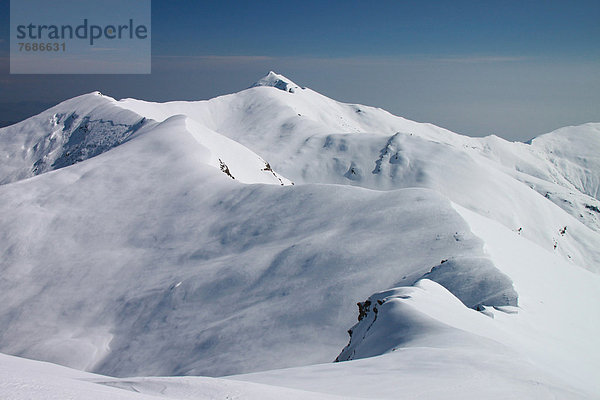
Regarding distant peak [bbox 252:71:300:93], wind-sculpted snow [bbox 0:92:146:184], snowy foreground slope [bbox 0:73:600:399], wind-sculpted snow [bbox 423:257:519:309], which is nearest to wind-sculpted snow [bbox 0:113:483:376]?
snowy foreground slope [bbox 0:73:600:399]

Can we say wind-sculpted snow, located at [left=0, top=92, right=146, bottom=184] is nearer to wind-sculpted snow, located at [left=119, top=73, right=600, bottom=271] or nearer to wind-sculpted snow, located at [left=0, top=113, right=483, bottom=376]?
wind-sculpted snow, located at [left=119, top=73, right=600, bottom=271]

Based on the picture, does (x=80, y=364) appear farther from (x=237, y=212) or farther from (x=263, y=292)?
(x=237, y=212)

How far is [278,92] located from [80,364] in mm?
99912

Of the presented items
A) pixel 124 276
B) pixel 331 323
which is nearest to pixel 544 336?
pixel 331 323

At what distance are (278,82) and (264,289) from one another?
132575 mm

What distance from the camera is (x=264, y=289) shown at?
20906 millimetres

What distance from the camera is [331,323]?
17734mm

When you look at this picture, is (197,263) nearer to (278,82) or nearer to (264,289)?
(264,289)

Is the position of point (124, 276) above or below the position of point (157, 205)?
below

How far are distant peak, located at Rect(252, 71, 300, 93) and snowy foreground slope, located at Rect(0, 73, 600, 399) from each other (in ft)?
316

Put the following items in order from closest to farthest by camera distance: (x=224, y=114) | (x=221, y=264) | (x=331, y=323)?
(x=331, y=323) → (x=221, y=264) → (x=224, y=114)

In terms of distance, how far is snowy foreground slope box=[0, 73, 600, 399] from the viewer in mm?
8766

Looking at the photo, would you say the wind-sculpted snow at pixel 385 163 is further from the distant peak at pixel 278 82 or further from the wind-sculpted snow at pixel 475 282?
the wind-sculpted snow at pixel 475 282

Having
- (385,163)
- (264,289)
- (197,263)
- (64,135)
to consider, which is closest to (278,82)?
(385,163)
